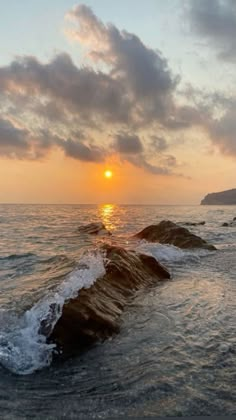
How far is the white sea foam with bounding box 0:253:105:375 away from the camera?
18.6 ft

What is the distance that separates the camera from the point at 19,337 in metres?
6.53

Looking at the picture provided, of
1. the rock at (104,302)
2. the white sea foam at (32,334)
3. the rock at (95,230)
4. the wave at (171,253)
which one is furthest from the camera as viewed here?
the rock at (95,230)

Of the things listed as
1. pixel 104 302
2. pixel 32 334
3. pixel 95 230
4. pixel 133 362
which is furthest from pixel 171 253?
pixel 95 230

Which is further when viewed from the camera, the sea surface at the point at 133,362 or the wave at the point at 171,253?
the wave at the point at 171,253

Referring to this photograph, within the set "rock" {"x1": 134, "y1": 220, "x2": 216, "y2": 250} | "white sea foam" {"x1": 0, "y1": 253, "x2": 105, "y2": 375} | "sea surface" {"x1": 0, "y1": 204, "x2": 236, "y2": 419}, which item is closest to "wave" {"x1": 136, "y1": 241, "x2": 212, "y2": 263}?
"rock" {"x1": 134, "y1": 220, "x2": 216, "y2": 250}

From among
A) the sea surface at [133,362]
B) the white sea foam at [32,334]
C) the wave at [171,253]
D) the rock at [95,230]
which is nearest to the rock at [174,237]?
the wave at [171,253]

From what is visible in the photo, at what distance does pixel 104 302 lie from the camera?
8.24 metres

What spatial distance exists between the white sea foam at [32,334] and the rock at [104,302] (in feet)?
0.61

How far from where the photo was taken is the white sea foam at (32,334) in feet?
18.6

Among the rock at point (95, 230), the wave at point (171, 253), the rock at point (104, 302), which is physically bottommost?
the rock at point (95, 230)

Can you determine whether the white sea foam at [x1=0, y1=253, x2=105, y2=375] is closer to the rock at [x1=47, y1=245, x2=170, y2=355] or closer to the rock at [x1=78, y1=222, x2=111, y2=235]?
the rock at [x1=47, y1=245, x2=170, y2=355]

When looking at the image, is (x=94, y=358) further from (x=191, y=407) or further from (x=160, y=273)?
(x=160, y=273)

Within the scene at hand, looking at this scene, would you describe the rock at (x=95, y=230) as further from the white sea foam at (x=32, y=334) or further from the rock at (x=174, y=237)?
the white sea foam at (x=32, y=334)

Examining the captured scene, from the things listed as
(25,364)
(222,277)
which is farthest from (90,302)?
(222,277)
